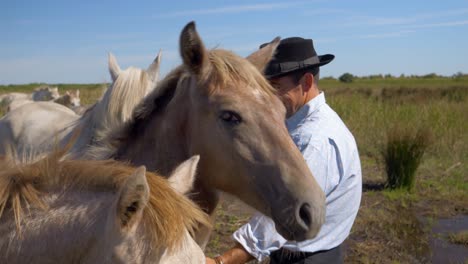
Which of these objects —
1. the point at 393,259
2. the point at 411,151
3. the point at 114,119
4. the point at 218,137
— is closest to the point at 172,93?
the point at 218,137

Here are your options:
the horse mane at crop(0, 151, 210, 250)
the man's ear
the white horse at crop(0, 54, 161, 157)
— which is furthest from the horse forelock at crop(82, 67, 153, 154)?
the horse mane at crop(0, 151, 210, 250)

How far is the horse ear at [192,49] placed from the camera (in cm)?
233

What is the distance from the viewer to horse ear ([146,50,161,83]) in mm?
3904

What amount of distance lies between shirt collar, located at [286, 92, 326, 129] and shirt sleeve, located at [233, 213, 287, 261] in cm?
70

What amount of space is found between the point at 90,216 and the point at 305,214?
0.92 meters

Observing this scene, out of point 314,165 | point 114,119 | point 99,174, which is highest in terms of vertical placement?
point 99,174

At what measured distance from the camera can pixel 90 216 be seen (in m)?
1.47

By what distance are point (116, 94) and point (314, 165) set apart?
1669 millimetres

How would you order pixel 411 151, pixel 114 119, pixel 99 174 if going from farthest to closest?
pixel 411 151 < pixel 114 119 < pixel 99 174

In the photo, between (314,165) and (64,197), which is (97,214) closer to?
(64,197)

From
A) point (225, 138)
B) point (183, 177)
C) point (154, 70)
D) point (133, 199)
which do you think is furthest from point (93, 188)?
point (154, 70)

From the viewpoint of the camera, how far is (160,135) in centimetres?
259

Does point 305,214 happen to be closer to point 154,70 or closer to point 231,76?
point 231,76

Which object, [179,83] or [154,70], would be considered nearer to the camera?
[179,83]
